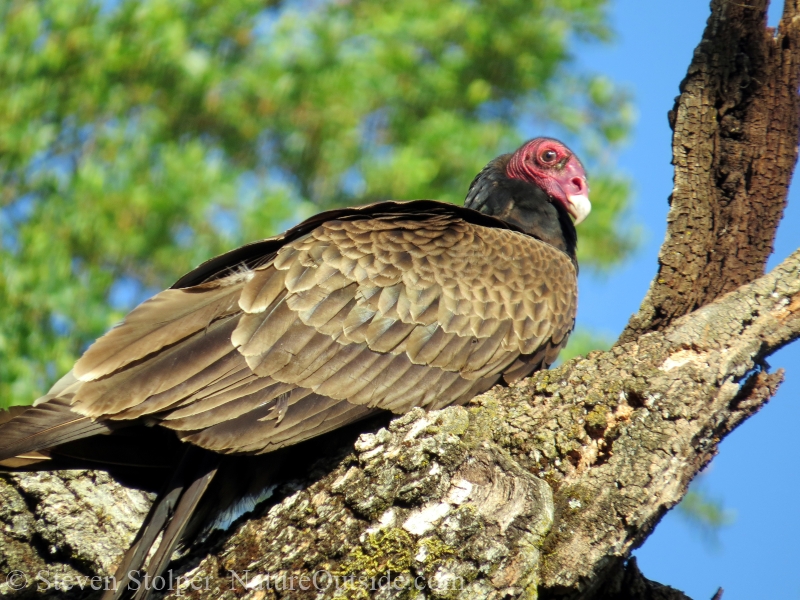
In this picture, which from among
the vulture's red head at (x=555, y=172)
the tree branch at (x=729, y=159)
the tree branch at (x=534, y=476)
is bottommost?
the tree branch at (x=534, y=476)

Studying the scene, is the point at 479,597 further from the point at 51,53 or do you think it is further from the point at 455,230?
the point at 51,53

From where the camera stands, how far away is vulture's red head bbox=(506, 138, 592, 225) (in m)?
5.70

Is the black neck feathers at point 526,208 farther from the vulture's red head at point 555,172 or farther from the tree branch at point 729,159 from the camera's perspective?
the tree branch at point 729,159

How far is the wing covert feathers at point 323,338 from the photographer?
3.48m

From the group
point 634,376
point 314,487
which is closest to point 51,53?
point 314,487

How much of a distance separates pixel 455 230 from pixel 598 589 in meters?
1.79

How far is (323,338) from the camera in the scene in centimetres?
375

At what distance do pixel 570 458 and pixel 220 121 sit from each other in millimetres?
7149

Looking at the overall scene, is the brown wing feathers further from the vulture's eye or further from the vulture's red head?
the vulture's eye

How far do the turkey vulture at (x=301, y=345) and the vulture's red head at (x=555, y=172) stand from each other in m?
1.27

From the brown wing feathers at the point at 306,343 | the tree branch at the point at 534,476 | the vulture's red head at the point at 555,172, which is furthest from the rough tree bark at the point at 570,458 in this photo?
the vulture's red head at the point at 555,172

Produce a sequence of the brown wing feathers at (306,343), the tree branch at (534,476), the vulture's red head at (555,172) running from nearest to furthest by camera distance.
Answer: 1. the tree branch at (534,476)
2. the brown wing feathers at (306,343)
3. the vulture's red head at (555,172)

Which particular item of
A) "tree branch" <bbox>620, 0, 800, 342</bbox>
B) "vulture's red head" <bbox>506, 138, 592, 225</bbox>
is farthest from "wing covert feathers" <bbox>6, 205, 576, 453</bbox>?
"vulture's red head" <bbox>506, 138, 592, 225</bbox>

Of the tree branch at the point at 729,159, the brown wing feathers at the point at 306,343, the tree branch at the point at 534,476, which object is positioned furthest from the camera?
the tree branch at the point at 729,159
